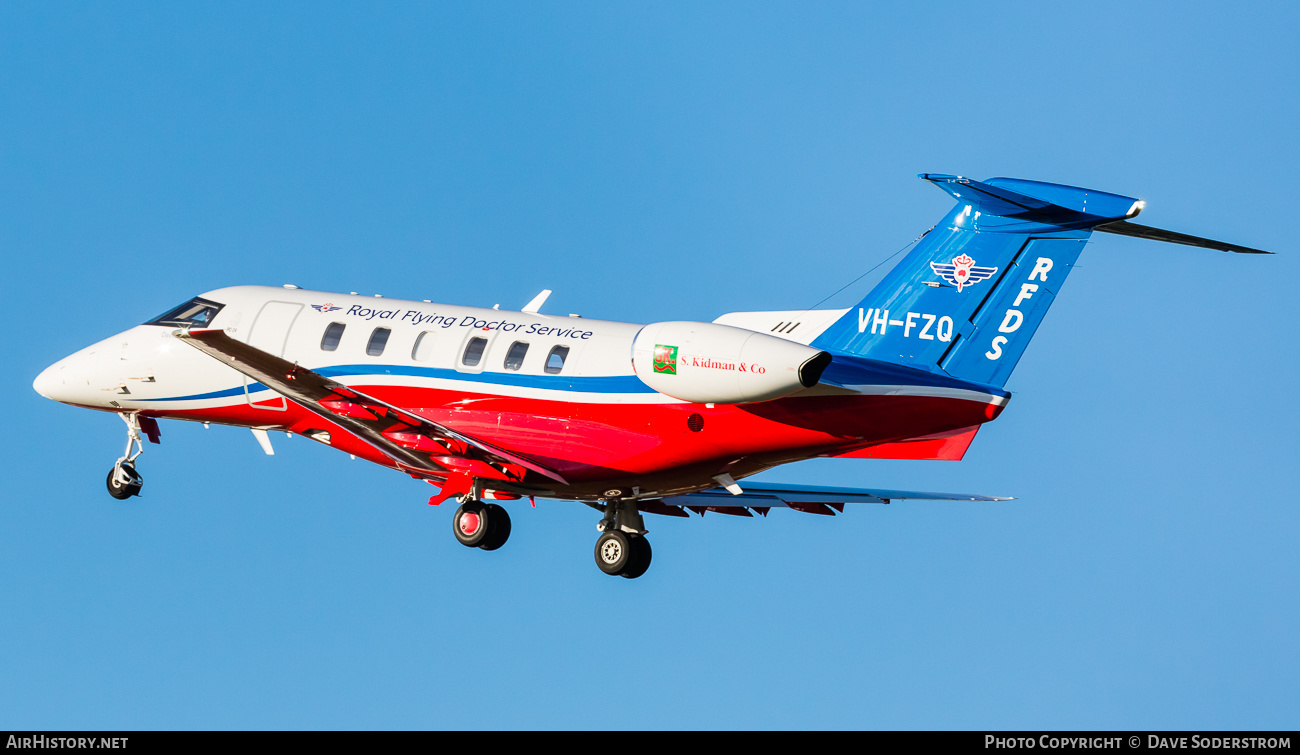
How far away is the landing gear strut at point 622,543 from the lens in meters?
26.0

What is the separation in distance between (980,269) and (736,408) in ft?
12.5

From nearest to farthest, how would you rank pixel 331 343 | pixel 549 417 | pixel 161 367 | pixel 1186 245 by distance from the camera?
pixel 1186 245 → pixel 549 417 → pixel 331 343 → pixel 161 367

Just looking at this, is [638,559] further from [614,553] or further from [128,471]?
[128,471]

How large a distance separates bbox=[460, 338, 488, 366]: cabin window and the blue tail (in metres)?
5.70

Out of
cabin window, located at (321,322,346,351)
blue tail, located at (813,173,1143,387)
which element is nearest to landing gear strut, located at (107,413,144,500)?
cabin window, located at (321,322,346,351)

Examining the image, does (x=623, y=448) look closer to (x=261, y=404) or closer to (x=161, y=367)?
(x=261, y=404)

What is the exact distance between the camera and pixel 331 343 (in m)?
26.7

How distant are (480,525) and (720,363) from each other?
550 cm

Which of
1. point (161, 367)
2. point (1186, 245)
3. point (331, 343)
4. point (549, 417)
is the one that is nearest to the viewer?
point (1186, 245)

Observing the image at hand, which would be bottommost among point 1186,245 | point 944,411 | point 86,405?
point 944,411

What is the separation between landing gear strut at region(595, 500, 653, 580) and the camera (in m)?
26.0

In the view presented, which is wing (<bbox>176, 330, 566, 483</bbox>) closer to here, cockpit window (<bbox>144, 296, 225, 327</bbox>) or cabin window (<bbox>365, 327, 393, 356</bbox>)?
cabin window (<bbox>365, 327, 393, 356</bbox>)

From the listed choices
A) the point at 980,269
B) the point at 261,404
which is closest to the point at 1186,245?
the point at 980,269

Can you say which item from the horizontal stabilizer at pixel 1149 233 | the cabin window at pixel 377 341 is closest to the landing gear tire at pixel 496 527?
the cabin window at pixel 377 341
